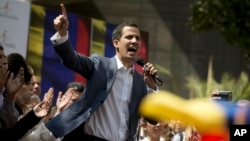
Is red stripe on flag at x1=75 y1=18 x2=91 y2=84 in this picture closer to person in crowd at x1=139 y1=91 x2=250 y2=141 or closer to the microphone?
the microphone

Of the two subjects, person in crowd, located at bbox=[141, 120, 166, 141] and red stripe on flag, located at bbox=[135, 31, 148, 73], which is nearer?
person in crowd, located at bbox=[141, 120, 166, 141]

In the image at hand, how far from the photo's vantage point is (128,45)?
19.3 ft

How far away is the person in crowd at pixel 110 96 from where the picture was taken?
568 centimetres

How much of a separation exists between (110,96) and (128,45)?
1.37 ft

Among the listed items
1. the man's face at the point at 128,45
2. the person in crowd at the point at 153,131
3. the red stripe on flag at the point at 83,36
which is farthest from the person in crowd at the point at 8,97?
the red stripe on flag at the point at 83,36

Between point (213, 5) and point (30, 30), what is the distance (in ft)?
29.0

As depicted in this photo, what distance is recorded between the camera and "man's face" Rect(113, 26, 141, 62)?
5867 mm

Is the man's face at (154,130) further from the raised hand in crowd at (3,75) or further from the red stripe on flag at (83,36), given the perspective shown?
the red stripe on flag at (83,36)

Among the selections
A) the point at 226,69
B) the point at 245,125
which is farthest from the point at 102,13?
the point at 245,125

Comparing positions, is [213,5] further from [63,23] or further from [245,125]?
[245,125]

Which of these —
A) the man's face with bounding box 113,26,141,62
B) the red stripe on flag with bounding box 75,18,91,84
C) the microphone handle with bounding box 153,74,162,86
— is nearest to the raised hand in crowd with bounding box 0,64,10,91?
the man's face with bounding box 113,26,141,62

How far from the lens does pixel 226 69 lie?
78.4ft

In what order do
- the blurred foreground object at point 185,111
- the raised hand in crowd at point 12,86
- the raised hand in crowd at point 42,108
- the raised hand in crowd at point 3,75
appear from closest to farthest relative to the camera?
the blurred foreground object at point 185,111 → the raised hand in crowd at point 3,75 → the raised hand in crowd at point 12,86 → the raised hand in crowd at point 42,108

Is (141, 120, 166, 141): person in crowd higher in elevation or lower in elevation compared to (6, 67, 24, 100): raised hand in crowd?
lower
